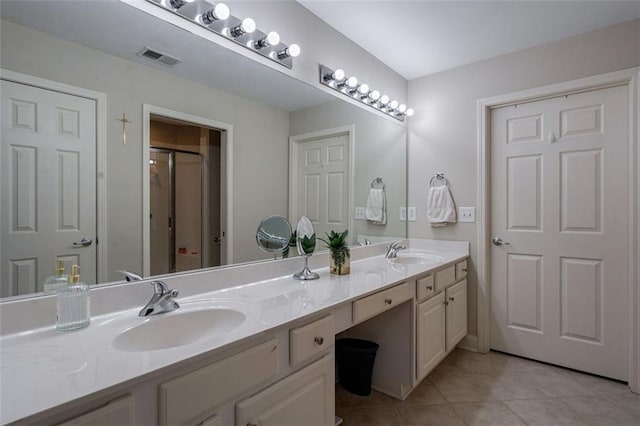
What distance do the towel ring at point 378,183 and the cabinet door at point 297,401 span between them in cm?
153

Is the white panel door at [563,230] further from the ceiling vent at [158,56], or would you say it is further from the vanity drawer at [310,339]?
the ceiling vent at [158,56]

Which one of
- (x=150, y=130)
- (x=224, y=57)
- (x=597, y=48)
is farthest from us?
(x=597, y=48)

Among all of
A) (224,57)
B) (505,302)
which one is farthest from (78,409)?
(505,302)

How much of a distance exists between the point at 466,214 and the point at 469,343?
1.05m

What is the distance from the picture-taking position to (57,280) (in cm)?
102

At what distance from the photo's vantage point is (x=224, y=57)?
1.49 m

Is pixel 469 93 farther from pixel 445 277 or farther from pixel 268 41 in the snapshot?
pixel 268 41

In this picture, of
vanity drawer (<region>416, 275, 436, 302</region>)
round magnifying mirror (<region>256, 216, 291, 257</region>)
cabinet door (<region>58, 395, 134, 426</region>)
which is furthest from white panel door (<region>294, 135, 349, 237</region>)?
cabinet door (<region>58, 395, 134, 426</region>)

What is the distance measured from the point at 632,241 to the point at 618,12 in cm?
141

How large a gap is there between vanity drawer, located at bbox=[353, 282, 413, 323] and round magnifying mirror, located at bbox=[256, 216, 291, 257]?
555 millimetres

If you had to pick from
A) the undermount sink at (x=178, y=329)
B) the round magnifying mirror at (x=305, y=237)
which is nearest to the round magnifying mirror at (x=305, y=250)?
the round magnifying mirror at (x=305, y=237)

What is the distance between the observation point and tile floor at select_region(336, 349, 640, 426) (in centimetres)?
175

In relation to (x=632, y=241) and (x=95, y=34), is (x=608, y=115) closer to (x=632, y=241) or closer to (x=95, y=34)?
(x=632, y=241)

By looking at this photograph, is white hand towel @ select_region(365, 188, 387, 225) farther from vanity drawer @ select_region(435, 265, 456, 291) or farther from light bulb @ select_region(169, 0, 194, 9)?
light bulb @ select_region(169, 0, 194, 9)
